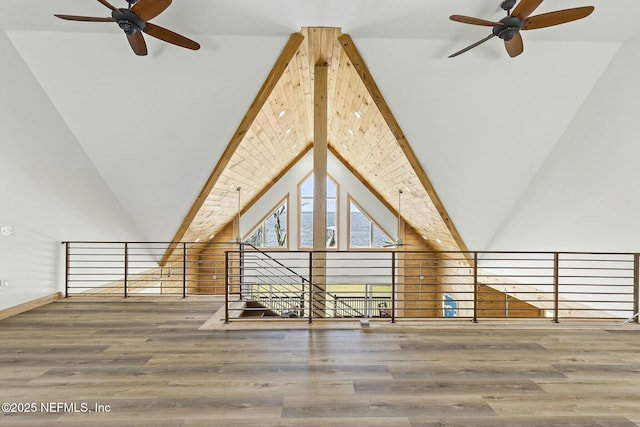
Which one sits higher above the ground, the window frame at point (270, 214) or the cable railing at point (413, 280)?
the window frame at point (270, 214)

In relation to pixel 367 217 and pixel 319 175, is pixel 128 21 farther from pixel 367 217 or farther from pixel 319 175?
pixel 367 217

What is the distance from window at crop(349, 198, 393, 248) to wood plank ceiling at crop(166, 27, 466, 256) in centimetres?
76

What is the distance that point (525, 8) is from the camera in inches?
93.0

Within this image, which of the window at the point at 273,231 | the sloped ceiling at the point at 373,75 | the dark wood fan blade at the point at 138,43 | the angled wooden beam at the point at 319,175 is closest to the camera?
the dark wood fan blade at the point at 138,43

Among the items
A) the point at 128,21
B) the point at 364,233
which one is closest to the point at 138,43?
the point at 128,21

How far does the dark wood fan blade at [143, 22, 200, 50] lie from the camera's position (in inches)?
99.6

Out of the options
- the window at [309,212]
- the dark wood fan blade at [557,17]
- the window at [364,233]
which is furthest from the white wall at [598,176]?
the window at [309,212]

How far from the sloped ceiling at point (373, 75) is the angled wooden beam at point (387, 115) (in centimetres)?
8

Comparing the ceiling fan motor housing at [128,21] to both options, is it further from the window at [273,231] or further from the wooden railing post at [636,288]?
the window at [273,231]

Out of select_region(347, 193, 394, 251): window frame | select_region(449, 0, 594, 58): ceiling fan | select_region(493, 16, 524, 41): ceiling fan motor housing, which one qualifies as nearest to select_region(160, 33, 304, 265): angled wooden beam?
select_region(449, 0, 594, 58): ceiling fan

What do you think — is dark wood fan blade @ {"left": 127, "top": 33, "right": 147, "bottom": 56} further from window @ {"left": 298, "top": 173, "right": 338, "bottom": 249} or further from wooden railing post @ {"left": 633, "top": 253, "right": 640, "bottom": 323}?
window @ {"left": 298, "top": 173, "right": 338, "bottom": 249}

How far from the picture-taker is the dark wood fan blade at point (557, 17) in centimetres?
234

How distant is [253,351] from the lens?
9.36 feet

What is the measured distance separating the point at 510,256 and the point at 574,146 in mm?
2688
